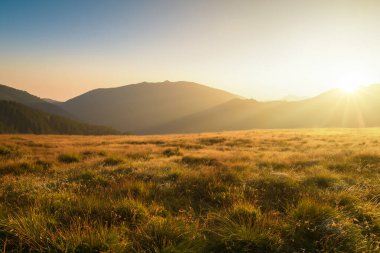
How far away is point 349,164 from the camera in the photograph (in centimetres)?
1274

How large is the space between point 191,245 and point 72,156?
12413 mm

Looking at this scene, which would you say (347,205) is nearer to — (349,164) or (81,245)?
(81,245)

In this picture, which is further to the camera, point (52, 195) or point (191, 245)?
point (52, 195)

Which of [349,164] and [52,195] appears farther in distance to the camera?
[349,164]

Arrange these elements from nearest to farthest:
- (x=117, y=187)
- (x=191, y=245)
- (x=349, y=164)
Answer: (x=191, y=245) → (x=117, y=187) → (x=349, y=164)

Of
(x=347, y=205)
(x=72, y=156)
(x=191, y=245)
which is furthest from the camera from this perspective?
(x=72, y=156)

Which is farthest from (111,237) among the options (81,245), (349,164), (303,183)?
(349,164)

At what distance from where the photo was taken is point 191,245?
4.75m

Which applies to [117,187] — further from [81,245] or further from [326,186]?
Result: [326,186]

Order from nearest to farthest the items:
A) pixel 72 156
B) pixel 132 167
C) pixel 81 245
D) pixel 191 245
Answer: pixel 81 245 → pixel 191 245 → pixel 132 167 → pixel 72 156

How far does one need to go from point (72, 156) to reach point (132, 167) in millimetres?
5252

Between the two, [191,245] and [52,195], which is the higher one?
[52,195]

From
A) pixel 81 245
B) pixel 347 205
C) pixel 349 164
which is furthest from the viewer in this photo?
pixel 349 164

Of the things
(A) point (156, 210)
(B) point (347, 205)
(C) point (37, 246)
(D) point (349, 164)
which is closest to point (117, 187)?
(A) point (156, 210)
